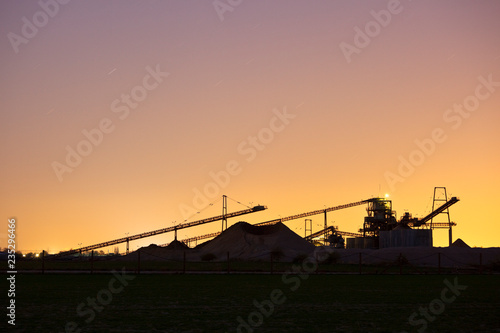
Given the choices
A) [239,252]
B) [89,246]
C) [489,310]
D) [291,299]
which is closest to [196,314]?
[291,299]

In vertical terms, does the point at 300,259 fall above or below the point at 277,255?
below

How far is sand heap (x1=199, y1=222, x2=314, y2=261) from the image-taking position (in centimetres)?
8538

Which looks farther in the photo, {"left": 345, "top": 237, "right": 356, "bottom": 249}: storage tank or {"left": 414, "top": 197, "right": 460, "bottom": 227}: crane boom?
{"left": 345, "top": 237, "right": 356, "bottom": 249}: storage tank

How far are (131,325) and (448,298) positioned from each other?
40.8 feet

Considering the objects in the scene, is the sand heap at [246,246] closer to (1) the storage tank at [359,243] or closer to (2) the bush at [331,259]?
(1) the storage tank at [359,243]

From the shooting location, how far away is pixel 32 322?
44.4ft

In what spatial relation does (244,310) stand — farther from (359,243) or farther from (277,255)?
(359,243)

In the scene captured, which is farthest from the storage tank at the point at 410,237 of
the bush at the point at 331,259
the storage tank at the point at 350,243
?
the bush at the point at 331,259

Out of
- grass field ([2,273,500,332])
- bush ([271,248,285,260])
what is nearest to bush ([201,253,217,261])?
bush ([271,248,285,260])

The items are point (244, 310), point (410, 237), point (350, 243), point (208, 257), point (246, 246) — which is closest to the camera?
point (244, 310)

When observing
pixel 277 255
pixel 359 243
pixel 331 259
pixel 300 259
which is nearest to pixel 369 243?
pixel 359 243

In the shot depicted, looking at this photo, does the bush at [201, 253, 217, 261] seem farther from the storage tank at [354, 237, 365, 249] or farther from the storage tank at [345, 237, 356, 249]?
the storage tank at [345, 237, 356, 249]

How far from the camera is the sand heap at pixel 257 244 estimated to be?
280ft

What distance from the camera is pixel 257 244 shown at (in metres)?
93.1
